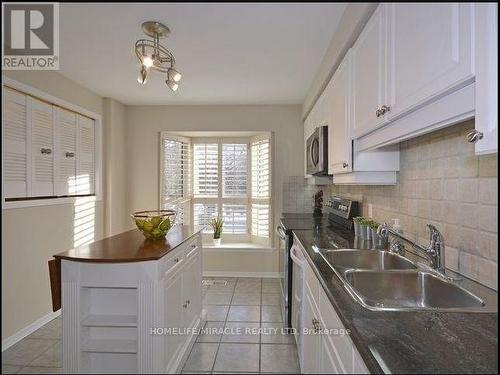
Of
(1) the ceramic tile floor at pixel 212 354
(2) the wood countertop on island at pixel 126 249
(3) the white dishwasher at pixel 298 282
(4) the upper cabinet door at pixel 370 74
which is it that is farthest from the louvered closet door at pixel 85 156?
(4) the upper cabinet door at pixel 370 74

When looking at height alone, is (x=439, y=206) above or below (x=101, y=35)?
below

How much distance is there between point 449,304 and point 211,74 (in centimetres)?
209

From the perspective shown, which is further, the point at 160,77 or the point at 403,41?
the point at 160,77

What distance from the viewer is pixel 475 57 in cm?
57

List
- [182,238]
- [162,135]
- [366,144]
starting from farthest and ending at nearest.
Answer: [162,135], [182,238], [366,144]

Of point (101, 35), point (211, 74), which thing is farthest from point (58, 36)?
point (211, 74)

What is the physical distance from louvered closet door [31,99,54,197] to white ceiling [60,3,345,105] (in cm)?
34

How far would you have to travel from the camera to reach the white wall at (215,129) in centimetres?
327

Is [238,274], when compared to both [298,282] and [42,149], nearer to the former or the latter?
[298,282]

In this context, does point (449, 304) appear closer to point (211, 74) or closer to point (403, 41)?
point (403, 41)

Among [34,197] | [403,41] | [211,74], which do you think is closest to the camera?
[403,41]

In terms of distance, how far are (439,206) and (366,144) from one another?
1.29ft

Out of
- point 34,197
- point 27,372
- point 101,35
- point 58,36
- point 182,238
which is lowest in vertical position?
point 27,372

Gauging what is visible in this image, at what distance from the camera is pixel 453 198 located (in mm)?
1063
